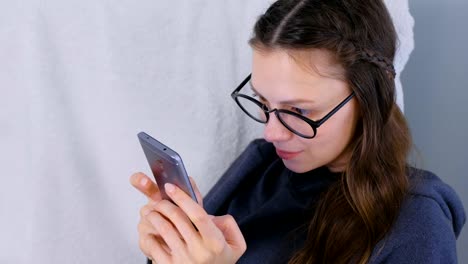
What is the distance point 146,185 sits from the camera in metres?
0.72

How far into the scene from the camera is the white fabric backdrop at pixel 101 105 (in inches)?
32.4

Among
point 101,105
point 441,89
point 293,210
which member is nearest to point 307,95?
point 293,210

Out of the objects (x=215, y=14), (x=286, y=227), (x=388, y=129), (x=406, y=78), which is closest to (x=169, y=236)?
(x=286, y=227)

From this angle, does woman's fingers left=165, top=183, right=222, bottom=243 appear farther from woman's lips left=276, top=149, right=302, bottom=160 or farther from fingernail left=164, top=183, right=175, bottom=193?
woman's lips left=276, top=149, right=302, bottom=160

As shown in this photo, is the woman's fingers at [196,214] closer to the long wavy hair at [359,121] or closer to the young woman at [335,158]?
the young woman at [335,158]

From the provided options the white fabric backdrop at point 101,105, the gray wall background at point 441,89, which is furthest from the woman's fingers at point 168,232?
the gray wall background at point 441,89

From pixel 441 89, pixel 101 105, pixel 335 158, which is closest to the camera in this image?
pixel 335 158

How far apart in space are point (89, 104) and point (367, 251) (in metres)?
0.53

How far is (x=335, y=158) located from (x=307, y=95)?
16cm

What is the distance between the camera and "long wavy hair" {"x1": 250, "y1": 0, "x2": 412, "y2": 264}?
26.5 inches

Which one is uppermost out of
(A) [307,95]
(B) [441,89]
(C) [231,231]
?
(A) [307,95]

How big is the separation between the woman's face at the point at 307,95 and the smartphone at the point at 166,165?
0.18m

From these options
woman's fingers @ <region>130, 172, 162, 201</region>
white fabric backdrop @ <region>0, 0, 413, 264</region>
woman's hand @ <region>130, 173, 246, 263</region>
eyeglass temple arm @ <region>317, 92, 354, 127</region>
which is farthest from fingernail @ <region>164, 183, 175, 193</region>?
white fabric backdrop @ <region>0, 0, 413, 264</region>

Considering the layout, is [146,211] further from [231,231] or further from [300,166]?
[300,166]
